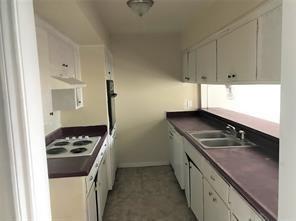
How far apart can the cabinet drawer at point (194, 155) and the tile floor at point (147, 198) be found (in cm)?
73

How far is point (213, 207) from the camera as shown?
2.03m

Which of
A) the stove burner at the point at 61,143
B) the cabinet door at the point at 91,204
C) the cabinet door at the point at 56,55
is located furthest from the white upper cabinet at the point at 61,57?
the cabinet door at the point at 91,204

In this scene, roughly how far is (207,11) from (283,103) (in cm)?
263

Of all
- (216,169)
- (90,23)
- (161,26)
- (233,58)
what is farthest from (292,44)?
(161,26)

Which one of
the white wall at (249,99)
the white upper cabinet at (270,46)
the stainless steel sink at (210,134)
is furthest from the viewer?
the stainless steel sink at (210,134)

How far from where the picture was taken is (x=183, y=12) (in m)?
3.25

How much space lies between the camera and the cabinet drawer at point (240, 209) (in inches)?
52.9

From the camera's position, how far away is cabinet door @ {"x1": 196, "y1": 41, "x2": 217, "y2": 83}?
9.39ft

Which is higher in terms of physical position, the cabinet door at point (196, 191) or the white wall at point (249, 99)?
the white wall at point (249, 99)

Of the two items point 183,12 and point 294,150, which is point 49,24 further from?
point 294,150

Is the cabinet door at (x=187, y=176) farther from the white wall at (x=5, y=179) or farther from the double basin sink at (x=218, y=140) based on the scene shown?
the white wall at (x=5, y=179)

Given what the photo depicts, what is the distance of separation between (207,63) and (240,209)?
203 centimetres

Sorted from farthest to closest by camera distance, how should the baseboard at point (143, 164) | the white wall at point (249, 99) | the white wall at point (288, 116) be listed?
the baseboard at point (143, 164), the white wall at point (249, 99), the white wall at point (288, 116)

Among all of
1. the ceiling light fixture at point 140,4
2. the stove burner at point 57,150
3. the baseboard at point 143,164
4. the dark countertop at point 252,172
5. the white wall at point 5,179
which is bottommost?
the baseboard at point 143,164
